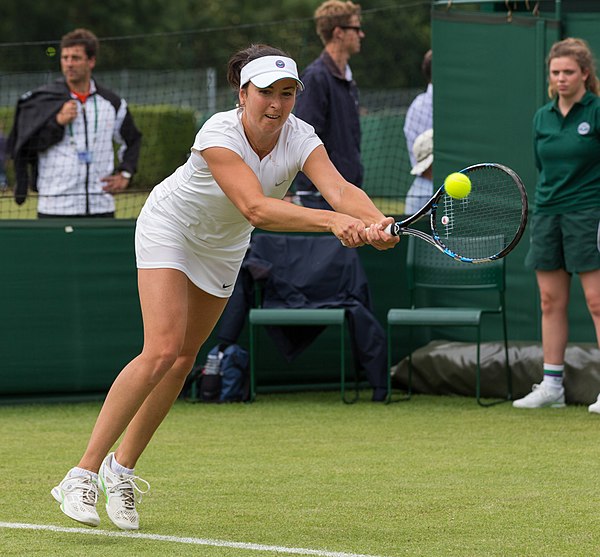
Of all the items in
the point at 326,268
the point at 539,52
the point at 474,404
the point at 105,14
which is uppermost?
the point at 105,14

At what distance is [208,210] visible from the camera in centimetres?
505

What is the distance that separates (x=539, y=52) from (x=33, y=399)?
399 cm

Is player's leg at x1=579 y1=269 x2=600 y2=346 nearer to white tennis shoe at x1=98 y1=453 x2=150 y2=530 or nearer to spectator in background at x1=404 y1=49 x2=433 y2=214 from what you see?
spectator in background at x1=404 y1=49 x2=433 y2=214

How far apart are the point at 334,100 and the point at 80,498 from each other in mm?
4782

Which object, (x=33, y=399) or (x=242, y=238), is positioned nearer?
(x=242, y=238)

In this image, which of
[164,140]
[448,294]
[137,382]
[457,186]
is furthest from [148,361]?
[164,140]

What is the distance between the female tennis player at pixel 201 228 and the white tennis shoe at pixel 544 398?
3.44 metres

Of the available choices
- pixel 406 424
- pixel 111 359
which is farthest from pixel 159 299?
pixel 111 359

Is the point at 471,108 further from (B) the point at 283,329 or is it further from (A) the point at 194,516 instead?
(A) the point at 194,516

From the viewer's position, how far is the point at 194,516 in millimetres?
5297

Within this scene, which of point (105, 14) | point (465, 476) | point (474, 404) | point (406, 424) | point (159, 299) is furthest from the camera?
point (105, 14)

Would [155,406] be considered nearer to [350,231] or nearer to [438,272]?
[350,231]

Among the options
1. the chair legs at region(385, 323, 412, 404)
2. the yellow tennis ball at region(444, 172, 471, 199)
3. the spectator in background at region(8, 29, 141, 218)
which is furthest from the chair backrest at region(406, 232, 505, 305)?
the yellow tennis ball at region(444, 172, 471, 199)

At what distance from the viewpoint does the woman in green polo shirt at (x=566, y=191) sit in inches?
310
